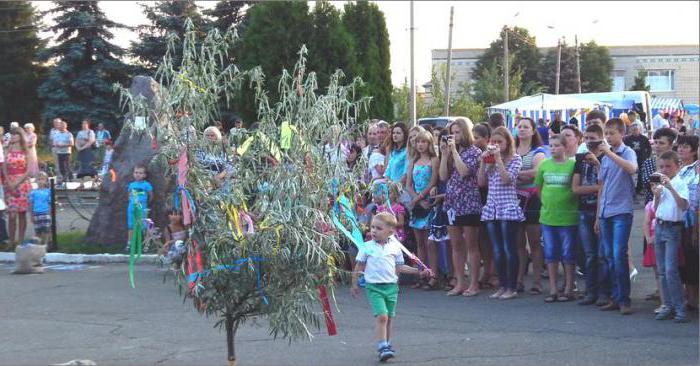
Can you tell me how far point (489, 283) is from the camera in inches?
449

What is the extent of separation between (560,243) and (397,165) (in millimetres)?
2515

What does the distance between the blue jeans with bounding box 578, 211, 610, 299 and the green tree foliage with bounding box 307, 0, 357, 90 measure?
1505cm

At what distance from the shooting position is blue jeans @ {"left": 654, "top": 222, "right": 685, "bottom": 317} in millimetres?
8828

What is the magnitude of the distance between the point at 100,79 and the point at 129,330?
3448 cm

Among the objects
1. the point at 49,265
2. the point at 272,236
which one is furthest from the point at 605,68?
the point at 272,236

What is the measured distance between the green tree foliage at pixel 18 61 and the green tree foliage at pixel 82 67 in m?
5.11

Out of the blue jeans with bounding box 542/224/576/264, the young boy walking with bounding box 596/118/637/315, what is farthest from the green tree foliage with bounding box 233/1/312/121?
the young boy walking with bounding box 596/118/637/315

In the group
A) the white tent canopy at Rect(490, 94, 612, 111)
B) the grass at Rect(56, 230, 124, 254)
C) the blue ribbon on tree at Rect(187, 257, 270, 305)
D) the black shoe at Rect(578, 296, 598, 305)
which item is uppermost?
the white tent canopy at Rect(490, 94, 612, 111)

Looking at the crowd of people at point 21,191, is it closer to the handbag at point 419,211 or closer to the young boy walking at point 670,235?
the handbag at point 419,211

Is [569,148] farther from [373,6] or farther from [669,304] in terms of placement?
[373,6]

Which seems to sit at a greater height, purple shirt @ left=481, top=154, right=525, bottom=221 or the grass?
purple shirt @ left=481, top=154, right=525, bottom=221

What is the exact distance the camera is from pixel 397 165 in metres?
11.9

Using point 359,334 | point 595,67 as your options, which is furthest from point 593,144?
point 595,67

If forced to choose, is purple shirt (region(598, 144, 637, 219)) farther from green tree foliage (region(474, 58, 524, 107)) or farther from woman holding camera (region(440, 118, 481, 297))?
green tree foliage (region(474, 58, 524, 107))
